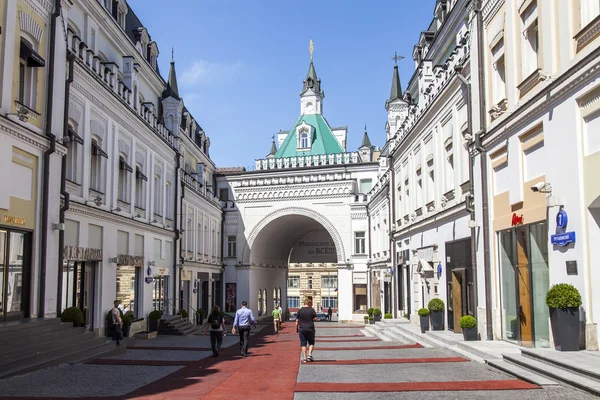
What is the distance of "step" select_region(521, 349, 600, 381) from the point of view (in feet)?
28.6

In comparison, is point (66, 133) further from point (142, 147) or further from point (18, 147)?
point (142, 147)

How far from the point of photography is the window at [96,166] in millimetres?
19750

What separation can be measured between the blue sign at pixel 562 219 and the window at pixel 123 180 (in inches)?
615

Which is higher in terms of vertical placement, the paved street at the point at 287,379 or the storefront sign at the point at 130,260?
the storefront sign at the point at 130,260

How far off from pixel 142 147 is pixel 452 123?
12.6m

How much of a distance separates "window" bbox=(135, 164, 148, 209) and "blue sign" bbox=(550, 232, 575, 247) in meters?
16.9

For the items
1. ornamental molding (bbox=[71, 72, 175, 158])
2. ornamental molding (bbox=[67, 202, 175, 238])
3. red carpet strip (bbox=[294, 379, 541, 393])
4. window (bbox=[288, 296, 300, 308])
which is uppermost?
ornamental molding (bbox=[71, 72, 175, 158])

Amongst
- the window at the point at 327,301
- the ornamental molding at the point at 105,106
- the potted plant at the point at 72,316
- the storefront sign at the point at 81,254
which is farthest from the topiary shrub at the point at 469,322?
the window at the point at 327,301

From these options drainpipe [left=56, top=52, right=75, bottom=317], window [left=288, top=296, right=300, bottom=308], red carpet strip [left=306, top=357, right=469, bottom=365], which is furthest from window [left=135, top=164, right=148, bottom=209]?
window [left=288, top=296, right=300, bottom=308]

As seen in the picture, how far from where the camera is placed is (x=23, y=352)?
11.9m

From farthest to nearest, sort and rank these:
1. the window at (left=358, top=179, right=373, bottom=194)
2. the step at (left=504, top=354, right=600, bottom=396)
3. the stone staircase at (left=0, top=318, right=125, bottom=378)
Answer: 1. the window at (left=358, top=179, right=373, bottom=194)
2. the stone staircase at (left=0, top=318, right=125, bottom=378)
3. the step at (left=504, top=354, right=600, bottom=396)

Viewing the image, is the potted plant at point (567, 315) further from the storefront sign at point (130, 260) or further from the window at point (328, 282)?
the window at point (328, 282)

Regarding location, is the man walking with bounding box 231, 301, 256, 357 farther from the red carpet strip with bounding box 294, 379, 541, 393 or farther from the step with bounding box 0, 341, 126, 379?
the red carpet strip with bounding box 294, 379, 541, 393

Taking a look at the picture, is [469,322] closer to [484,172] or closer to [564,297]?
[484,172]
